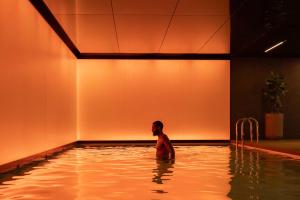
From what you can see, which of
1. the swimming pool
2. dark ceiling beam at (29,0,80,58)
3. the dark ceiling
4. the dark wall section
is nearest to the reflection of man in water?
the swimming pool

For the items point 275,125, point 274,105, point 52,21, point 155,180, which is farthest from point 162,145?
point 274,105

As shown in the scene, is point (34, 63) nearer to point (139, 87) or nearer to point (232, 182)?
point (232, 182)

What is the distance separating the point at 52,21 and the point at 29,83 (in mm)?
2340

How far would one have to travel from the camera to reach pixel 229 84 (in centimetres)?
1504

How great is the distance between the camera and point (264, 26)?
1017 centimetres

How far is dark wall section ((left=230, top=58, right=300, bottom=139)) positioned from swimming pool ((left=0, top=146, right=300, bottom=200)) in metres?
7.00

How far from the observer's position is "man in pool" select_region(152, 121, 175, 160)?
24.2ft

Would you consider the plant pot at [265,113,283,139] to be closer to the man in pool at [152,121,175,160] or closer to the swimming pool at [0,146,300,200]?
the swimming pool at [0,146,300,200]

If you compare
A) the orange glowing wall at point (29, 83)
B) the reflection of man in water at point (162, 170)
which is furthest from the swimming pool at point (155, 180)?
the orange glowing wall at point (29, 83)

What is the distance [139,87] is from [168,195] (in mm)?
10680

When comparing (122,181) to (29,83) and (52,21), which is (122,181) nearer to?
(29,83)

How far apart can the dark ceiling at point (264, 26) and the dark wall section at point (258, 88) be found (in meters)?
0.74

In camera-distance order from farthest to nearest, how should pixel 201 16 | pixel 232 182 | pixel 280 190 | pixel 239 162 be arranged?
pixel 201 16 < pixel 239 162 < pixel 232 182 < pixel 280 190

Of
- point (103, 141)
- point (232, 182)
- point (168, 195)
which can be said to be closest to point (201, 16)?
point (232, 182)
